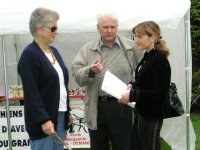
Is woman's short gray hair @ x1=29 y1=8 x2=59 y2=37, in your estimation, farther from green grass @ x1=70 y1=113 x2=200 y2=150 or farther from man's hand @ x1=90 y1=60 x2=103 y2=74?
green grass @ x1=70 y1=113 x2=200 y2=150

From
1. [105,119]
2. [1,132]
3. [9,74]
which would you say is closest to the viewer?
[105,119]

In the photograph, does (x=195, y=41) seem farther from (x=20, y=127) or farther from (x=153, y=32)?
(x=153, y=32)

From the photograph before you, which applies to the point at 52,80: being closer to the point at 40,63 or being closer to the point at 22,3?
the point at 40,63

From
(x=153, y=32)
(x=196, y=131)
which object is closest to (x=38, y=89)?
(x=153, y=32)

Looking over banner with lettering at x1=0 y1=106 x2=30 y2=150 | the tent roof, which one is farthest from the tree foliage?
the tent roof

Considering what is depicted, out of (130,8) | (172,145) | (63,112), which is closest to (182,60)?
(172,145)

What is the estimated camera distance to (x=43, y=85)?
303 cm

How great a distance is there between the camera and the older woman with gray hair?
9.68ft

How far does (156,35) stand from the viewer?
132 inches

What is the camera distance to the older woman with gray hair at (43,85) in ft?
9.68

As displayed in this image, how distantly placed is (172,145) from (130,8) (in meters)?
2.40

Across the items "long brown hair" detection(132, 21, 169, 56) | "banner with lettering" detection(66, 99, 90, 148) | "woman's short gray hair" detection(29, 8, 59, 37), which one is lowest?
"banner with lettering" detection(66, 99, 90, 148)

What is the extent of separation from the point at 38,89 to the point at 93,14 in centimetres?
159

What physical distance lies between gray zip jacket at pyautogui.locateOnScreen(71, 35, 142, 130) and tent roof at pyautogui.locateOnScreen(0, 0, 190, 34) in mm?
544
